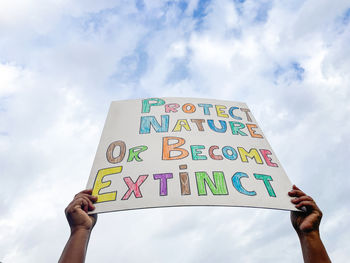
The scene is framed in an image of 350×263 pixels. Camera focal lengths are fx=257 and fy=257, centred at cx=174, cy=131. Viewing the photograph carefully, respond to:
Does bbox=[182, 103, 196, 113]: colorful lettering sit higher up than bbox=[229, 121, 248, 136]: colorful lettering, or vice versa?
bbox=[182, 103, 196, 113]: colorful lettering

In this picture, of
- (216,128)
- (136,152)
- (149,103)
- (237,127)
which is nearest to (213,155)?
(216,128)

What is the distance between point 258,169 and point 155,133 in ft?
3.84

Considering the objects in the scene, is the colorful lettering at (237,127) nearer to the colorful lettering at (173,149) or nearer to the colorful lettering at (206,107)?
the colorful lettering at (206,107)

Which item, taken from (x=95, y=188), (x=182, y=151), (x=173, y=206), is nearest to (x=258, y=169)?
(x=182, y=151)

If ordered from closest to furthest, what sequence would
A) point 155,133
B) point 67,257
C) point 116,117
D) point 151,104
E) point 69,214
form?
point 67,257 → point 69,214 → point 155,133 → point 116,117 → point 151,104

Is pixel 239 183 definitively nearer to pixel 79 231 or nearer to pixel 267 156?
pixel 267 156

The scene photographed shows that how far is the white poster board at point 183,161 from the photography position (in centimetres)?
224

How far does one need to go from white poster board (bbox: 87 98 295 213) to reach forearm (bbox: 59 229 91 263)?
0.24 meters

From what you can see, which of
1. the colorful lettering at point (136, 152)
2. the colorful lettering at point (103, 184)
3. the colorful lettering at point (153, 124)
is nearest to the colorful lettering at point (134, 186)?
the colorful lettering at point (103, 184)

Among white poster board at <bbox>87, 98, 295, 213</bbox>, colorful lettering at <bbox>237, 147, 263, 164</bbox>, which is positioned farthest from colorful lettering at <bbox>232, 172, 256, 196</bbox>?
colorful lettering at <bbox>237, 147, 263, 164</bbox>

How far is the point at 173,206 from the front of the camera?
7.13 feet

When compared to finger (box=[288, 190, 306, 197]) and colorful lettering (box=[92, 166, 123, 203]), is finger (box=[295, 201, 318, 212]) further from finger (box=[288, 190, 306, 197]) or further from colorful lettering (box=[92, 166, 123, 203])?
colorful lettering (box=[92, 166, 123, 203])

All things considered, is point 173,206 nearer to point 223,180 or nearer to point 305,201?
point 223,180

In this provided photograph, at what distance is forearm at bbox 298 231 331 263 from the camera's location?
2.01 meters
